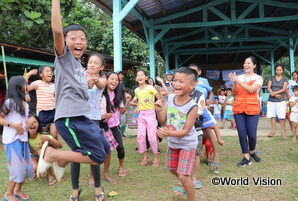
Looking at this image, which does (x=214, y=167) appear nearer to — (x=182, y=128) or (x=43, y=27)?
(x=182, y=128)

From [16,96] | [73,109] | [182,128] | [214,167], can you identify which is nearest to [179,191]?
[182,128]

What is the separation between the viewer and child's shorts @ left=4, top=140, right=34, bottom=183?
268 cm

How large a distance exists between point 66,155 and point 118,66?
4437 millimetres

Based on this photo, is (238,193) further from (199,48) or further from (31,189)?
(199,48)

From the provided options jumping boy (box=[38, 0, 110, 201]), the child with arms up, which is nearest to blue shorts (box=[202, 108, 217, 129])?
the child with arms up

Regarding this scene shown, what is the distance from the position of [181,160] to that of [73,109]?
3.82 ft

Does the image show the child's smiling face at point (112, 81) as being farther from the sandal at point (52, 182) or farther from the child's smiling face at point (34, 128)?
the sandal at point (52, 182)

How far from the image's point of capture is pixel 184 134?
2.35 metres

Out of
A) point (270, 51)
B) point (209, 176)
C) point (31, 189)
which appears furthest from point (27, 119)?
point (270, 51)

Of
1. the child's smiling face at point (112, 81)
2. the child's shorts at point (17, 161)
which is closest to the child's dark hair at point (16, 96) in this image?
the child's shorts at point (17, 161)

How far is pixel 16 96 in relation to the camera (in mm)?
2807

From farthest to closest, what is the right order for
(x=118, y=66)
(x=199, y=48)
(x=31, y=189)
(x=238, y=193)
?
1. (x=199, y=48)
2. (x=118, y=66)
3. (x=31, y=189)
4. (x=238, y=193)

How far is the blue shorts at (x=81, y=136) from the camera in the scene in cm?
210

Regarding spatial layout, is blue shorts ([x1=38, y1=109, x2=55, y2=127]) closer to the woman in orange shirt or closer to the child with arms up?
the child with arms up
